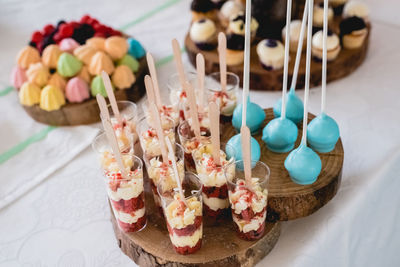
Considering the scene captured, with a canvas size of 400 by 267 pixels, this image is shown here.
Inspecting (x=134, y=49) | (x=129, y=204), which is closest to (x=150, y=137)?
(x=129, y=204)

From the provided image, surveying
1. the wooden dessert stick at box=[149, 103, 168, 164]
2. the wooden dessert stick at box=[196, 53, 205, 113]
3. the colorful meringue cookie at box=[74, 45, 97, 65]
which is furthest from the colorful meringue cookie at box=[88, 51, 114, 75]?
the wooden dessert stick at box=[149, 103, 168, 164]

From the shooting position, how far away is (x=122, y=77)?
5.10 feet

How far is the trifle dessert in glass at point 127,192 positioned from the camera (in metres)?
1.00

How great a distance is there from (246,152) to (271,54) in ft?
2.26

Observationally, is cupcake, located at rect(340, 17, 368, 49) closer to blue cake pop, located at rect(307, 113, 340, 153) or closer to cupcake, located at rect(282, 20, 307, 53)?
cupcake, located at rect(282, 20, 307, 53)

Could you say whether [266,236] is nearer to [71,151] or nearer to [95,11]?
[71,151]

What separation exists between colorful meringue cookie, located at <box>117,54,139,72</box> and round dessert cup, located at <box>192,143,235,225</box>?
64cm

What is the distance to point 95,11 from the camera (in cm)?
220

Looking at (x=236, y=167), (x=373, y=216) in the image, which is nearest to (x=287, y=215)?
(x=236, y=167)

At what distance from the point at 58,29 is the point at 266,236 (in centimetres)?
117

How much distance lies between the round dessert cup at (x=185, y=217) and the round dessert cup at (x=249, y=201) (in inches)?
3.0

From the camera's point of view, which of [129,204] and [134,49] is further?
[134,49]

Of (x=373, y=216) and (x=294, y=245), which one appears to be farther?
(x=373, y=216)

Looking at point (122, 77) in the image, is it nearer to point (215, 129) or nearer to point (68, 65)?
point (68, 65)
